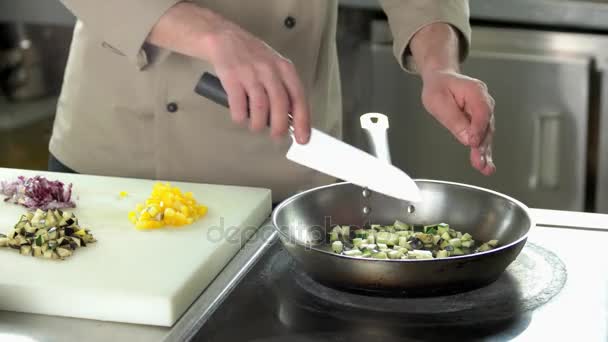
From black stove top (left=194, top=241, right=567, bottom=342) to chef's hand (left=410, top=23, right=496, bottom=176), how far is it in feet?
0.57

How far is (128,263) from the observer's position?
105 centimetres

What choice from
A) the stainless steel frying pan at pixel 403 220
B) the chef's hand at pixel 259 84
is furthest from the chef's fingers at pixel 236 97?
the stainless steel frying pan at pixel 403 220

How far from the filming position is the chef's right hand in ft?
3.39

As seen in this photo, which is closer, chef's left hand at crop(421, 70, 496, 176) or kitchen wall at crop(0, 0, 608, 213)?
chef's left hand at crop(421, 70, 496, 176)

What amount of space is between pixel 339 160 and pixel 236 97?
0.16 meters

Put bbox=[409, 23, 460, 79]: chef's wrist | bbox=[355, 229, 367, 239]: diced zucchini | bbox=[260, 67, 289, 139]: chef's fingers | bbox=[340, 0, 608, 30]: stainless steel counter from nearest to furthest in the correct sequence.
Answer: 1. bbox=[260, 67, 289, 139]: chef's fingers
2. bbox=[355, 229, 367, 239]: diced zucchini
3. bbox=[409, 23, 460, 79]: chef's wrist
4. bbox=[340, 0, 608, 30]: stainless steel counter

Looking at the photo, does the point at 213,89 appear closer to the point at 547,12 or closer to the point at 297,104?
the point at 297,104

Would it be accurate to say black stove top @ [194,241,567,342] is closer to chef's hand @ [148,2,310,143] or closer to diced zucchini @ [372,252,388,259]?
diced zucchini @ [372,252,388,259]

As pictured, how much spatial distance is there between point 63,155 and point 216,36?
51 centimetres

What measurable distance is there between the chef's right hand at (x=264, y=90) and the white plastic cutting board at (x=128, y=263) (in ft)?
0.55

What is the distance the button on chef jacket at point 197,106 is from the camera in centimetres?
137

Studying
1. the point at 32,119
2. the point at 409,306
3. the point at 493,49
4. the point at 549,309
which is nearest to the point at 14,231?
the point at 409,306

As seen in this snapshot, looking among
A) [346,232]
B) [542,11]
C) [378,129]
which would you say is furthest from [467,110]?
[542,11]

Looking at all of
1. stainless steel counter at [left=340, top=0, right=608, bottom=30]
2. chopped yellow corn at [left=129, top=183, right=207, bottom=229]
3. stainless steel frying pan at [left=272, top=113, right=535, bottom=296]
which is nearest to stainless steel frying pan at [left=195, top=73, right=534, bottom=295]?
stainless steel frying pan at [left=272, top=113, right=535, bottom=296]
